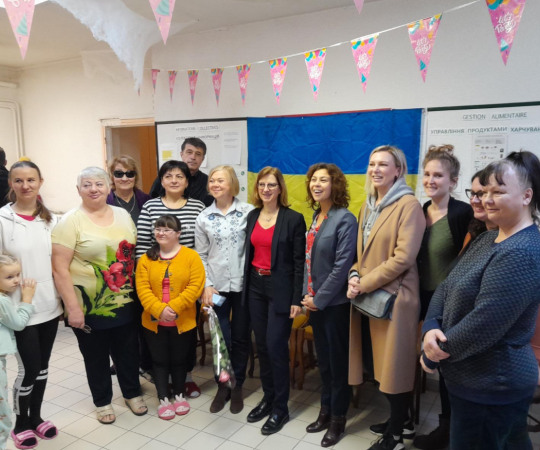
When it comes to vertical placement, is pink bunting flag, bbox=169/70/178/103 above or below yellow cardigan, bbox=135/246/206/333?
above

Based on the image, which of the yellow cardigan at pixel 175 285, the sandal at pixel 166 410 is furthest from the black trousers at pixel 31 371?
the sandal at pixel 166 410

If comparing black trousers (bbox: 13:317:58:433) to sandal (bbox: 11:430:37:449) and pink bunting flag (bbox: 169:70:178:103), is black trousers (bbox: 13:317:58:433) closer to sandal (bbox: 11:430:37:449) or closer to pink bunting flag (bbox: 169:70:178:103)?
sandal (bbox: 11:430:37:449)

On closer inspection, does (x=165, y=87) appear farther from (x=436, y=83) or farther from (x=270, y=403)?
(x=270, y=403)

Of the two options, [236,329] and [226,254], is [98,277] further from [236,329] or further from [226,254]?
[236,329]

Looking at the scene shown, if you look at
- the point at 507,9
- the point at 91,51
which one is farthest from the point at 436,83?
the point at 91,51

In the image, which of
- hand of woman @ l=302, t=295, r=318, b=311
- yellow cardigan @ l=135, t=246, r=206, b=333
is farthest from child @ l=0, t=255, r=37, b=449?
hand of woman @ l=302, t=295, r=318, b=311

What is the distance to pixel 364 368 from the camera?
237 centimetres

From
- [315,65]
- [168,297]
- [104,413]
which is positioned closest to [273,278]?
[168,297]

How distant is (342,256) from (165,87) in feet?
8.71

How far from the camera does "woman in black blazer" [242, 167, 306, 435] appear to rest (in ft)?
7.83

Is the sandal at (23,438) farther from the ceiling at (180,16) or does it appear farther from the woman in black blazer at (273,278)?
the ceiling at (180,16)

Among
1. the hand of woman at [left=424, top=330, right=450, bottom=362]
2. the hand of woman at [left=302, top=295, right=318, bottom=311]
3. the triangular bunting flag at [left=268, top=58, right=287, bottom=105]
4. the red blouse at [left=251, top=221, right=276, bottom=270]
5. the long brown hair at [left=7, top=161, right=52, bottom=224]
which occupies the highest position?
the triangular bunting flag at [left=268, top=58, right=287, bottom=105]

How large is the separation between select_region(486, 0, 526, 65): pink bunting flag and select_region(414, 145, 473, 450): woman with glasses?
56 centimetres

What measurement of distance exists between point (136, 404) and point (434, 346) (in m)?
1.97
